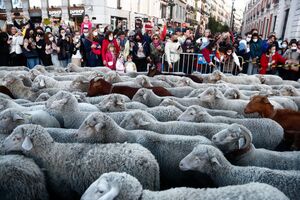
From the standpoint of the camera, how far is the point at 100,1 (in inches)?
1001

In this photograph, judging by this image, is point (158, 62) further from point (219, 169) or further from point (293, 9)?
point (293, 9)

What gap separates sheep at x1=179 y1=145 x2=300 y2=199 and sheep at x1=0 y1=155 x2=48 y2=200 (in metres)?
1.44

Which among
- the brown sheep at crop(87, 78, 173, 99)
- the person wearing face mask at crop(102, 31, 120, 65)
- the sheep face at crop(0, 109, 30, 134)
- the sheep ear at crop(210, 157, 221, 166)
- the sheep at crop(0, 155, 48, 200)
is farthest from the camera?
the person wearing face mask at crop(102, 31, 120, 65)

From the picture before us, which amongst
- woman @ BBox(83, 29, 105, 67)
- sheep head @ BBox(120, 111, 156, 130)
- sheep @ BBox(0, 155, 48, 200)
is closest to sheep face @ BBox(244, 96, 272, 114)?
sheep head @ BBox(120, 111, 156, 130)

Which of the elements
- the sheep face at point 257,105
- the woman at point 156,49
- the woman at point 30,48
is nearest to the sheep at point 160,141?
the sheep face at point 257,105

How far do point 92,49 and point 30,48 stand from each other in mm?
2225

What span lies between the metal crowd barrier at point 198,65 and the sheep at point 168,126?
573cm

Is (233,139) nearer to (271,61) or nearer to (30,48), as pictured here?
(271,61)

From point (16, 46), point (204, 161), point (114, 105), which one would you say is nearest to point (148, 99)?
point (114, 105)

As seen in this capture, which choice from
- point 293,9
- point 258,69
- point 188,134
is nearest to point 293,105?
point 188,134

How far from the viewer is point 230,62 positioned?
907cm

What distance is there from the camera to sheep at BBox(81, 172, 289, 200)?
1.88 metres

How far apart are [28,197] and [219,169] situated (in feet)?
6.10

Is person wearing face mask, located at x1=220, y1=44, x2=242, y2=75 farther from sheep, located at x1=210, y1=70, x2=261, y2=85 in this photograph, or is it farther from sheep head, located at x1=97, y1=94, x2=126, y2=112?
sheep head, located at x1=97, y1=94, x2=126, y2=112
